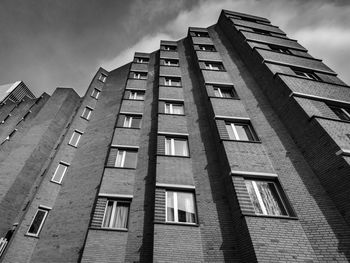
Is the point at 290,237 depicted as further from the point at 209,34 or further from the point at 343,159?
the point at 209,34

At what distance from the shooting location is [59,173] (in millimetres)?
11820

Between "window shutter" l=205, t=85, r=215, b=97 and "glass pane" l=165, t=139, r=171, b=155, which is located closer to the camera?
"glass pane" l=165, t=139, r=171, b=155

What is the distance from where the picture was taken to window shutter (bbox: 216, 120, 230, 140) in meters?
9.09

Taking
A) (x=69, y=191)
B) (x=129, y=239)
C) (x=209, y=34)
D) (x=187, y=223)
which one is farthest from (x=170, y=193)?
(x=209, y=34)

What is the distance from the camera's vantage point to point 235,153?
8.30 metres

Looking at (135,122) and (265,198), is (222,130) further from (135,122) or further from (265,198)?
(135,122)

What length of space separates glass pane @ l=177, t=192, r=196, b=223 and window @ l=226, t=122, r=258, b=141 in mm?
3659

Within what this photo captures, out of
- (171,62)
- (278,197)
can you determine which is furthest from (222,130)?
(171,62)

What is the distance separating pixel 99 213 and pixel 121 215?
3.06 feet

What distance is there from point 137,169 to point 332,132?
350 inches

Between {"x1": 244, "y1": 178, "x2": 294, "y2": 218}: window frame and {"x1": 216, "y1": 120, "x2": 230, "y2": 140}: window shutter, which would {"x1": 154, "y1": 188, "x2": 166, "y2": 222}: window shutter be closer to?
{"x1": 244, "y1": 178, "x2": 294, "y2": 218}: window frame

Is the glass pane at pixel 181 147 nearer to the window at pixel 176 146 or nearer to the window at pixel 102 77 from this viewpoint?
the window at pixel 176 146

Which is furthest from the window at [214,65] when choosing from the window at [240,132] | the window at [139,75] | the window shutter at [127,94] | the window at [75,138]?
the window at [75,138]

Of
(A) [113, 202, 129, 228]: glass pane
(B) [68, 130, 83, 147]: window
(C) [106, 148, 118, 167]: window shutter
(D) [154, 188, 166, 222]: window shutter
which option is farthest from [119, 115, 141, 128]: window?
(D) [154, 188, 166, 222]: window shutter
